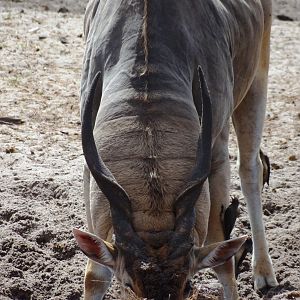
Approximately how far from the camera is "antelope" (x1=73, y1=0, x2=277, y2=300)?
4805mm

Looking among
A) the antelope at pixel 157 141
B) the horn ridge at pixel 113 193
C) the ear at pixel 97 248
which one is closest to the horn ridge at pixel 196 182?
the antelope at pixel 157 141

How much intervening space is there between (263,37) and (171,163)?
3.00m

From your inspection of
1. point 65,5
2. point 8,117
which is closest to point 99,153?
point 8,117

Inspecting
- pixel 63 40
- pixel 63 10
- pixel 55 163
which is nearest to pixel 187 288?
pixel 55 163

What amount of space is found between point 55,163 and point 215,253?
154 inches

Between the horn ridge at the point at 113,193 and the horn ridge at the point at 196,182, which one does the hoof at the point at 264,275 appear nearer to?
the horn ridge at the point at 196,182

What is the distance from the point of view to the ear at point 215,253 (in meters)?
5.05

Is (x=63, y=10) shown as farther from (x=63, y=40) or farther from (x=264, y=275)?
(x=264, y=275)

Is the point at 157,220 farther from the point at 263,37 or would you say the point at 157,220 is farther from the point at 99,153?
the point at 263,37

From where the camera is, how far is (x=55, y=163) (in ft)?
28.9

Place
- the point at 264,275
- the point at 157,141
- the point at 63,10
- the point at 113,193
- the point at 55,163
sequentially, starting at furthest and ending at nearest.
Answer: the point at 63,10 < the point at 55,163 < the point at 264,275 < the point at 157,141 < the point at 113,193

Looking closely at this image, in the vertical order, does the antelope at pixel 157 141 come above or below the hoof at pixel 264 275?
above

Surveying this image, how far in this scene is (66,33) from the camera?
13.0m

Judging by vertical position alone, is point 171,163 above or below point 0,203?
above
